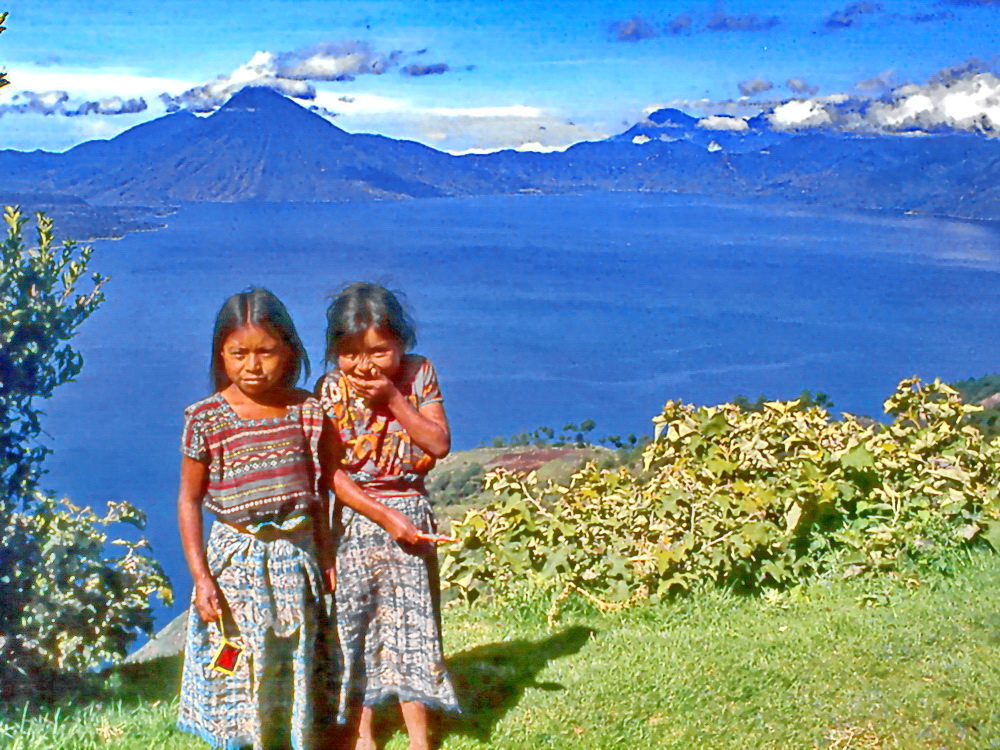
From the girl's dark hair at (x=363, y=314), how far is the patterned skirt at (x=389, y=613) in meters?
0.48

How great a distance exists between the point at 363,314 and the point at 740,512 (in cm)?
246

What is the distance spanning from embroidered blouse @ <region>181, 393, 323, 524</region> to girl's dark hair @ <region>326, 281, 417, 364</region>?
0.24 m

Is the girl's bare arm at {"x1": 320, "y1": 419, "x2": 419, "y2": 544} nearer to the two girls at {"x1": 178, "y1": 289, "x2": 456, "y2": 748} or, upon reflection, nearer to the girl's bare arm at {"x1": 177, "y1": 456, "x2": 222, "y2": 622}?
the two girls at {"x1": 178, "y1": 289, "x2": 456, "y2": 748}

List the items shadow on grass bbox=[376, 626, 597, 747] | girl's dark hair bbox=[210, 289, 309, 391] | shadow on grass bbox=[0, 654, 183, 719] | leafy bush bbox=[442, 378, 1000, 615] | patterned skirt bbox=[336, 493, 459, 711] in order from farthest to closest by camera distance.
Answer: leafy bush bbox=[442, 378, 1000, 615], shadow on grass bbox=[0, 654, 183, 719], shadow on grass bbox=[376, 626, 597, 747], patterned skirt bbox=[336, 493, 459, 711], girl's dark hair bbox=[210, 289, 309, 391]

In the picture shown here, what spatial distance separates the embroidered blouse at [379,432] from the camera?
3199 millimetres

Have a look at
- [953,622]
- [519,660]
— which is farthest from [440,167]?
[953,622]

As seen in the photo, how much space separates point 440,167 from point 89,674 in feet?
7.48

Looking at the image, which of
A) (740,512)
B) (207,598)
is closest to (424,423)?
(207,598)

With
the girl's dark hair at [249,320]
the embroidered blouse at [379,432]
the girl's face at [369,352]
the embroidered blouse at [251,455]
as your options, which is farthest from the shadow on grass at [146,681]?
the girl's face at [369,352]

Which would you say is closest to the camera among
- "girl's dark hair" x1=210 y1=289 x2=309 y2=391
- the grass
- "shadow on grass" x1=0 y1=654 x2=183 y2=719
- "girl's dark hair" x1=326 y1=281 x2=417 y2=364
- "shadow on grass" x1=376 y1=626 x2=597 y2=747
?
"girl's dark hair" x1=210 y1=289 x2=309 y2=391

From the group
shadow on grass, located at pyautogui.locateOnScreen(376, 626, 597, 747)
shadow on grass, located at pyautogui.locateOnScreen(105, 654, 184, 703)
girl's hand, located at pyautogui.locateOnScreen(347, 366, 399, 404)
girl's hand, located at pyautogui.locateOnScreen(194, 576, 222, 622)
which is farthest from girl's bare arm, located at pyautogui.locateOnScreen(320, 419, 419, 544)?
shadow on grass, located at pyautogui.locateOnScreen(105, 654, 184, 703)

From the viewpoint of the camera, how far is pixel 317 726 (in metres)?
3.36

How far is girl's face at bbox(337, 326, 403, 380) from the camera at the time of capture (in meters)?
3.14

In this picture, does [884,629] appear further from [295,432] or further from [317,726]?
[295,432]
